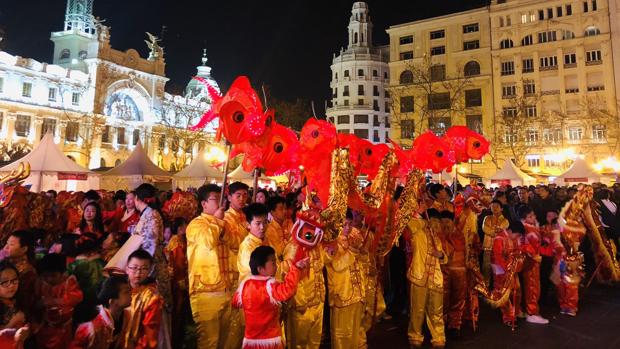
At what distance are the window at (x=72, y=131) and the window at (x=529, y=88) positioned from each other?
4132 centimetres

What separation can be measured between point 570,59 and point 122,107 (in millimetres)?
43473

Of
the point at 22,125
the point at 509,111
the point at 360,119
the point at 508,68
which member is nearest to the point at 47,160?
the point at 22,125

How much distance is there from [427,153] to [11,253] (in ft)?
24.5

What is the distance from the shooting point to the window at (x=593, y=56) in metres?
34.4

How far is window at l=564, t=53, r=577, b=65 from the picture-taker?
116 feet

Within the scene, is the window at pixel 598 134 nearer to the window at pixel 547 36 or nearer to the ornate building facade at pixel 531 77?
the ornate building facade at pixel 531 77

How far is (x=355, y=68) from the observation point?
187ft

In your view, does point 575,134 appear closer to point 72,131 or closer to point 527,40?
point 527,40

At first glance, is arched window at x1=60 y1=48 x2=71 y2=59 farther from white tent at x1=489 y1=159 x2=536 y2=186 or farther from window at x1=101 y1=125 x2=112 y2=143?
white tent at x1=489 y1=159 x2=536 y2=186

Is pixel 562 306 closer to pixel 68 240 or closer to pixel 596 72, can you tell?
pixel 68 240

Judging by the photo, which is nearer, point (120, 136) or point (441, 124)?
point (441, 124)

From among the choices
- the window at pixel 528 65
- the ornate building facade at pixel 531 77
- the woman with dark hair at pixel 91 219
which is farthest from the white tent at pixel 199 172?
the window at pixel 528 65

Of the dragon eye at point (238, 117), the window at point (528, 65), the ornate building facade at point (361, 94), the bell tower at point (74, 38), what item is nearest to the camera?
the dragon eye at point (238, 117)

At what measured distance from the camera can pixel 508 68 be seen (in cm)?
3769
